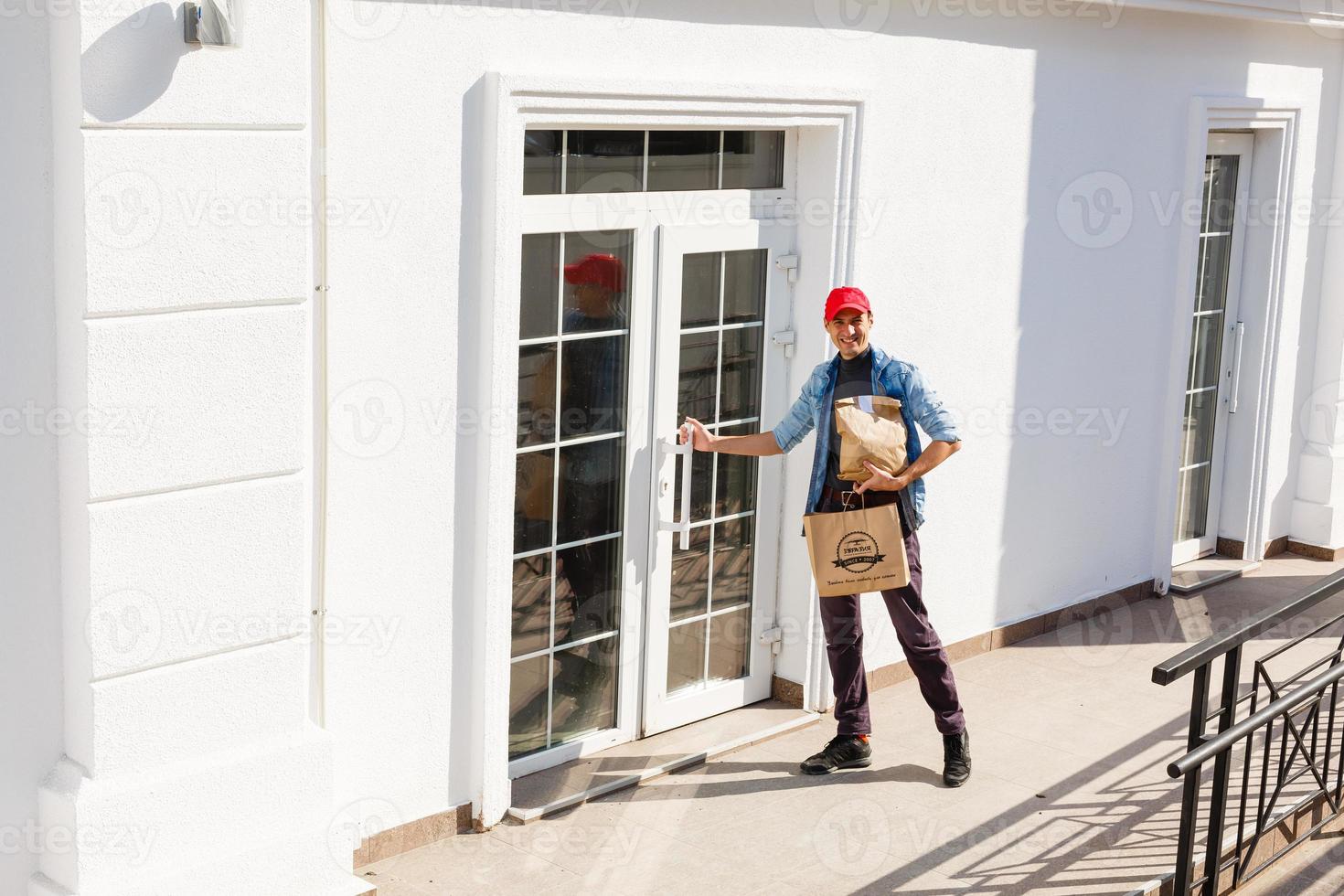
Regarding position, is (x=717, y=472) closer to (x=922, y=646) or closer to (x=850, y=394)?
(x=850, y=394)

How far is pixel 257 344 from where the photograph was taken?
4.30 meters

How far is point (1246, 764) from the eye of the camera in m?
5.23

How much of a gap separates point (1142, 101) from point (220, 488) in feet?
18.3

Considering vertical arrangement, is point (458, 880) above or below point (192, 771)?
below

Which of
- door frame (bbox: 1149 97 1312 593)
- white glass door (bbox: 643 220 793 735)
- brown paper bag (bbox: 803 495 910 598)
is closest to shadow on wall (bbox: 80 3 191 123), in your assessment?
white glass door (bbox: 643 220 793 735)

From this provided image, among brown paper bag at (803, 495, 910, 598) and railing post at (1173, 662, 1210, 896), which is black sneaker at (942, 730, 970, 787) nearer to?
brown paper bag at (803, 495, 910, 598)

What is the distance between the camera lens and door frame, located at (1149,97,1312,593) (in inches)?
332

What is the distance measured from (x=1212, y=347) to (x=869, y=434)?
4.51 metres

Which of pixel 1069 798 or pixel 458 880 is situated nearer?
pixel 458 880

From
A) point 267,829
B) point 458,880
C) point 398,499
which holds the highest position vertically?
point 398,499

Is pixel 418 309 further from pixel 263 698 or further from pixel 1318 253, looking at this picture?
pixel 1318 253

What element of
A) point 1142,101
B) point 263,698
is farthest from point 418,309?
point 1142,101

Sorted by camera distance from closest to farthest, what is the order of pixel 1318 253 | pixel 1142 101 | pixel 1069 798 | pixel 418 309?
1. pixel 418 309
2. pixel 1069 798
3. pixel 1142 101
4. pixel 1318 253

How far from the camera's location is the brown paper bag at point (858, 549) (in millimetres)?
5609
